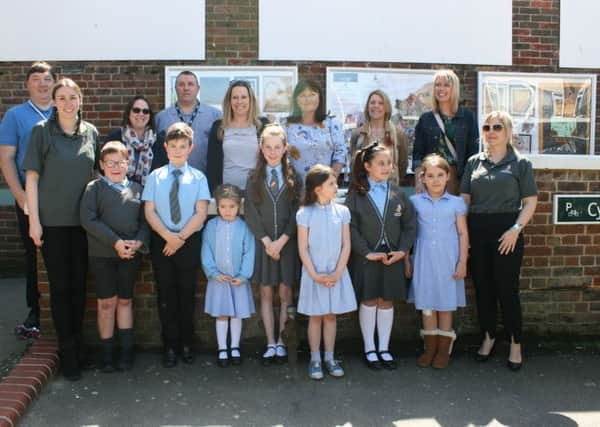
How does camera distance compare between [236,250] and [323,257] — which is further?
[236,250]

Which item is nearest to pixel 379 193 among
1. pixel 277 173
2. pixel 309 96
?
pixel 277 173

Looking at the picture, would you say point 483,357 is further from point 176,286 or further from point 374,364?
point 176,286

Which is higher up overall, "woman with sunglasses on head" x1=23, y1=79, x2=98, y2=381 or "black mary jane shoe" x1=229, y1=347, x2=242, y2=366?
"woman with sunglasses on head" x1=23, y1=79, x2=98, y2=381

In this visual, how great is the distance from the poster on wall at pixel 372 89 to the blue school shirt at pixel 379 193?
2.94 m

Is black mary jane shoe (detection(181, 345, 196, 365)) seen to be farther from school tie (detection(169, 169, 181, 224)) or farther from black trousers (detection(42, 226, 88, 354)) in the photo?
school tie (detection(169, 169, 181, 224))

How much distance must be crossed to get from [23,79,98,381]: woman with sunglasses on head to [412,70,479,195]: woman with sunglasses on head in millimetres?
2592

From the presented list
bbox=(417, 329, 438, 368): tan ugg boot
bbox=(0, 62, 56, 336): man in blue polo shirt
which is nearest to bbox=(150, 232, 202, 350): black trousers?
bbox=(0, 62, 56, 336): man in blue polo shirt

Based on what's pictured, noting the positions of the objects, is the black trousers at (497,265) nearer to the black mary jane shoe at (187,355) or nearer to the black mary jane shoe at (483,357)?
the black mary jane shoe at (483,357)

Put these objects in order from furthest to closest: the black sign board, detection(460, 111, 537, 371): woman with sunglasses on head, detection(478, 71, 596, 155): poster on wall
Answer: detection(478, 71, 596, 155): poster on wall → the black sign board → detection(460, 111, 537, 371): woman with sunglasses on head

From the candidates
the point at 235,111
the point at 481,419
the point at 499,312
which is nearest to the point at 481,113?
the point at 499,312

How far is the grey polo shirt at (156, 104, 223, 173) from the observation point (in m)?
5.01

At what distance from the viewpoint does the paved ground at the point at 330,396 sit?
3605 mm

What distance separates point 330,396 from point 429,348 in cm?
95

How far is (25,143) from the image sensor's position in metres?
4.78
